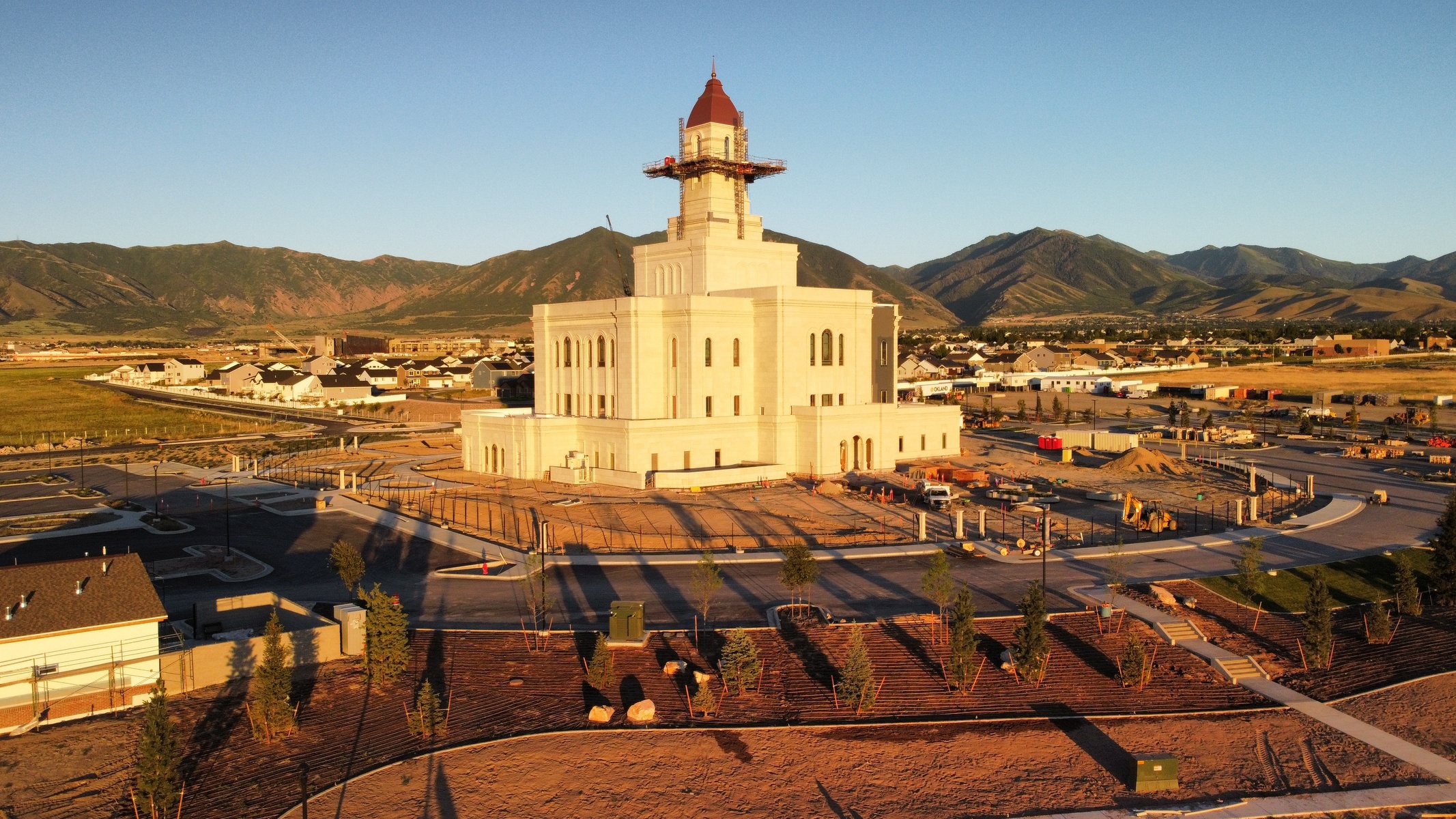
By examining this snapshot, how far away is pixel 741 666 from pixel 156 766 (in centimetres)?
1567

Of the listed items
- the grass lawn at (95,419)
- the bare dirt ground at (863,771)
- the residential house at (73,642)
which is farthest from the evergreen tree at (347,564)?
the grass lawn at (95,419)

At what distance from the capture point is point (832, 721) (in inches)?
1186

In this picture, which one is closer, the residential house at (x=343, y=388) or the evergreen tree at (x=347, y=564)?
the evergreen tree at (x=347, y=564)

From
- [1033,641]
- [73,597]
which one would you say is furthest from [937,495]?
[73,597]

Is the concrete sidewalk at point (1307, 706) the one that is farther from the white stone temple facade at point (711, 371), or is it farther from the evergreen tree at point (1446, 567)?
the white stone temple facade at point (711, 371)

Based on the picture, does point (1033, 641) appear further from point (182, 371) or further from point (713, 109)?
point (182, 371)

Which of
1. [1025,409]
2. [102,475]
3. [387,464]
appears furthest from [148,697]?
[1025,409]

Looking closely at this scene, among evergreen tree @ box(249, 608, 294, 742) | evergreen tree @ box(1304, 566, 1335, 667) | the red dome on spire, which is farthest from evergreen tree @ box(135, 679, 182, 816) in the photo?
the red dome on spire

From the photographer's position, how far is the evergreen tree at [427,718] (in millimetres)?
28516

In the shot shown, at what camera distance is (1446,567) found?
4072 centimetres

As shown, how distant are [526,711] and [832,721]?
8787 millimetres

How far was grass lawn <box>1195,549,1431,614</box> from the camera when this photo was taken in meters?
40.6

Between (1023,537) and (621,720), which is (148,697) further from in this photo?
(1023,537)

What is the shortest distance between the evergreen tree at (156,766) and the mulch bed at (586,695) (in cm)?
104
